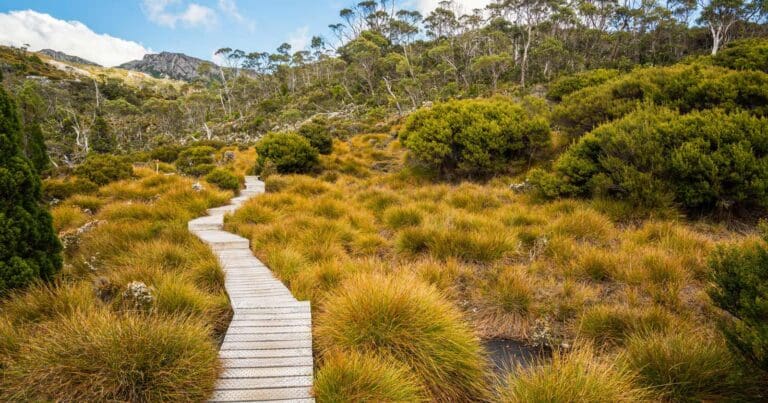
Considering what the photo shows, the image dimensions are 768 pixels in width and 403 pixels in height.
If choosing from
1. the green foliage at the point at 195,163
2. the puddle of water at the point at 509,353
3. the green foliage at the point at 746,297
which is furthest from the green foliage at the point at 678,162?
the green foliage at the point at 195,163

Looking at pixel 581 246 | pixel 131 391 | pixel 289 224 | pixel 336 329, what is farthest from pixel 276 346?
pixel 581 246

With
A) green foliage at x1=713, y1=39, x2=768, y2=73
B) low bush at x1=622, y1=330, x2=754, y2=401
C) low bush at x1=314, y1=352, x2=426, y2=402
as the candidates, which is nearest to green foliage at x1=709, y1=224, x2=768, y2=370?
low bush at x1=622, y1=330, x2=754, y2=401

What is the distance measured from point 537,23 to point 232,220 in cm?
5012

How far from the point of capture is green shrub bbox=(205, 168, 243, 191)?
12.4 m

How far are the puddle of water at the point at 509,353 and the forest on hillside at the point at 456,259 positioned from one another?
3 centimetres

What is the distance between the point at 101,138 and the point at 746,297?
5064cm

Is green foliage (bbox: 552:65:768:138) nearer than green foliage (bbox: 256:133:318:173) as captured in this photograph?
Yes

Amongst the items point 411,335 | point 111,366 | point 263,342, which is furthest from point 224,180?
point 411,335

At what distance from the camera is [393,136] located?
20.9 m

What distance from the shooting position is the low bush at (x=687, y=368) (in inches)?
114

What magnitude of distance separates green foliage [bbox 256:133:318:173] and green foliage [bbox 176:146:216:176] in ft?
7.76

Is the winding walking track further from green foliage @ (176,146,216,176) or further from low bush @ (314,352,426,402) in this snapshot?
green foliage @ (176,146,216,176)

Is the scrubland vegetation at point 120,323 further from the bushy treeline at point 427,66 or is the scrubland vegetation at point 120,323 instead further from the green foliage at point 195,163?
the bushy treeline at point 427,66

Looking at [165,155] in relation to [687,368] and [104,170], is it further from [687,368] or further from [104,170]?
[687,368]
